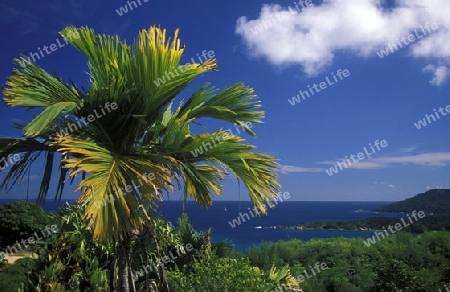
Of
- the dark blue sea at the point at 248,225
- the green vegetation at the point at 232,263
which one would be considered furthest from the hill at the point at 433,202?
the green vegetation at the point at 232,263

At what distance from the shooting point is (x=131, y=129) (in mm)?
3961

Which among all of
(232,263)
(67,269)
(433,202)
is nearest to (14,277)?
(67,269)

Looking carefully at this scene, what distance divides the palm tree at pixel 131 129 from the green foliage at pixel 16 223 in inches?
777

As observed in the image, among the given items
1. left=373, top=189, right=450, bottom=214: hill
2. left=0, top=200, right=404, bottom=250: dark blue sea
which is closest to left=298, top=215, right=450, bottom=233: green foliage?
left=0, top=200, right=404, bottom=250: dark blue sea

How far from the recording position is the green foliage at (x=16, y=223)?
21.7 meters

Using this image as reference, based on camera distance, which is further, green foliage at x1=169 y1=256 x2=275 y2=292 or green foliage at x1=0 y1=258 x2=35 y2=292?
green foliage at x1=0 y1=258 x2=35 y2=292

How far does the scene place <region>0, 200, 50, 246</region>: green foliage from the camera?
854 inches

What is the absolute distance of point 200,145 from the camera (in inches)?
155

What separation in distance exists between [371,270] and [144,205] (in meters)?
8.21

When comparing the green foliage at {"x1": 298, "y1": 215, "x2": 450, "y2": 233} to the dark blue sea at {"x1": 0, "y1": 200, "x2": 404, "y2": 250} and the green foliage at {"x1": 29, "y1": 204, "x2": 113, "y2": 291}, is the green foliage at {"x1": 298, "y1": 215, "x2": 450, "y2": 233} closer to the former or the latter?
the dark blue sea at {"x1": 0, "y1": 200, "x2": 404, "y2": 250}

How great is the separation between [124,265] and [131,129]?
1.29 m

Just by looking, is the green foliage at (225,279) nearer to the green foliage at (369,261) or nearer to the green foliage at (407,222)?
the green foliage at (369,261)

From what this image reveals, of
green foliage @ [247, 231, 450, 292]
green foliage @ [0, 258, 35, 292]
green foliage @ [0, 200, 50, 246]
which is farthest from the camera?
green foliage @ [0, 200, 50, 246]

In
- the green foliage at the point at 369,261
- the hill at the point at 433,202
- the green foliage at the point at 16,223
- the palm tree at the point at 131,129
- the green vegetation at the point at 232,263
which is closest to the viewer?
the palm tree at the point at 131,129
